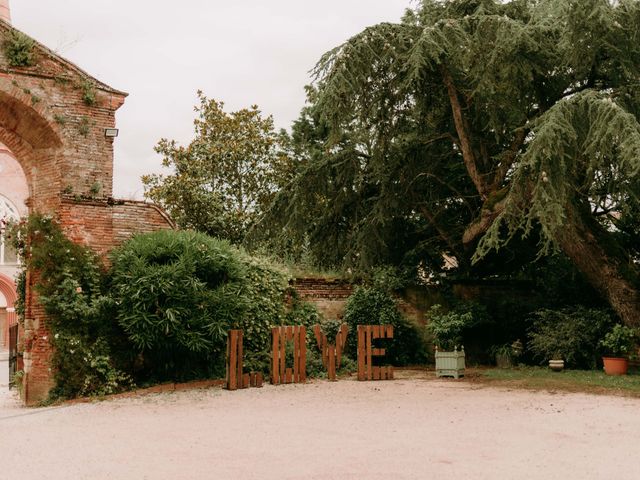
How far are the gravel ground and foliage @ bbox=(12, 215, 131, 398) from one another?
2.47 ft

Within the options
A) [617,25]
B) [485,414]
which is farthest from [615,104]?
[485,414]

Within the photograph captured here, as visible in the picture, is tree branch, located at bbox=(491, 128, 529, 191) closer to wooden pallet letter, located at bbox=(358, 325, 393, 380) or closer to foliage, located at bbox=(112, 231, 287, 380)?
wooden pallet letter, located at bbox=(358, 325, 393, 380)

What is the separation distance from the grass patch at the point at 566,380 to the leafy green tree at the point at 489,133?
4.43ft

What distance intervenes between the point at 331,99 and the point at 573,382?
6.52 meters

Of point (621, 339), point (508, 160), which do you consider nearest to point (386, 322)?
point (508, 160)

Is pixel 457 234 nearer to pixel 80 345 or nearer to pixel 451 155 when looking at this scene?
pixel 451 155

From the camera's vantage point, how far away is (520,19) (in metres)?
14.0

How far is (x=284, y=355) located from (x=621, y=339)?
6.15m

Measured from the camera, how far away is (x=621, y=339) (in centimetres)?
1259

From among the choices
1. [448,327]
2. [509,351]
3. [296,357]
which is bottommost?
[509,351]

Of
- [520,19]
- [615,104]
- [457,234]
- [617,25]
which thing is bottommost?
[457,234]

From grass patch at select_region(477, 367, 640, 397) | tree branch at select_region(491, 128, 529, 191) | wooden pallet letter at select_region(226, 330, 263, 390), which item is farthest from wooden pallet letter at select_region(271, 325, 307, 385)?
tree branch at select_region(491, 128, 529, 191)

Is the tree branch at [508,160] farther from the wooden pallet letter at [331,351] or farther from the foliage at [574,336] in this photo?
the wooden pallet letter at [331,351]

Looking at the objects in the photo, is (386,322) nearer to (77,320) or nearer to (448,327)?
(448,327)
